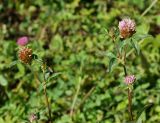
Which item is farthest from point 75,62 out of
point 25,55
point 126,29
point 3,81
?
point 126,29

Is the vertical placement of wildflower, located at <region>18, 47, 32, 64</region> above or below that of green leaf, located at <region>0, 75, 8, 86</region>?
below

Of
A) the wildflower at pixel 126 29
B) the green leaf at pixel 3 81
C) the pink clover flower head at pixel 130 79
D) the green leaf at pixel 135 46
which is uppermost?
the green leaf at pixel 3 81

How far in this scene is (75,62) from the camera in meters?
4.01

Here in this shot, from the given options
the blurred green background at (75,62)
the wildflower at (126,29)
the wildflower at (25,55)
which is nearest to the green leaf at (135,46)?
the wildflower at (126,29)

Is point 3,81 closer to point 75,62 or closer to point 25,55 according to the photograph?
point 75,62

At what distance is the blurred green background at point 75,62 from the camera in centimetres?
350

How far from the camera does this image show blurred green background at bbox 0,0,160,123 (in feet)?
11.5

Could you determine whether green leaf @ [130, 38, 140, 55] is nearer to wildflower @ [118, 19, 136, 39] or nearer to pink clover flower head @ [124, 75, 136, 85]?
wildflower @ [118, 19, 136, 39]

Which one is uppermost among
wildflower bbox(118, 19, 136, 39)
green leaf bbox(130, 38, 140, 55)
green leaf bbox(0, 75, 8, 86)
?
green leaf bbox(0, 75, 8, 86)

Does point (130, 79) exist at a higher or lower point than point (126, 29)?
lower

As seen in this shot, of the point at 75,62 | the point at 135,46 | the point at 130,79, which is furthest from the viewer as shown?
the point at 75,62

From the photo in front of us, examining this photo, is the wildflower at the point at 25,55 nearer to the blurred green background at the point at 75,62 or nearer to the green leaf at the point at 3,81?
the blurred green background at the point at 75,62

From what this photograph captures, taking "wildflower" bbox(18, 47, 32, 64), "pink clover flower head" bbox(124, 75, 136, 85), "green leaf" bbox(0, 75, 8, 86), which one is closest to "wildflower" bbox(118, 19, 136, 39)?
"pink clover flower head" bbox(124, 75, 136, 85)

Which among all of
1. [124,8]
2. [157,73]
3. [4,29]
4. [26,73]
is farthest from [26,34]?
[157,73]
